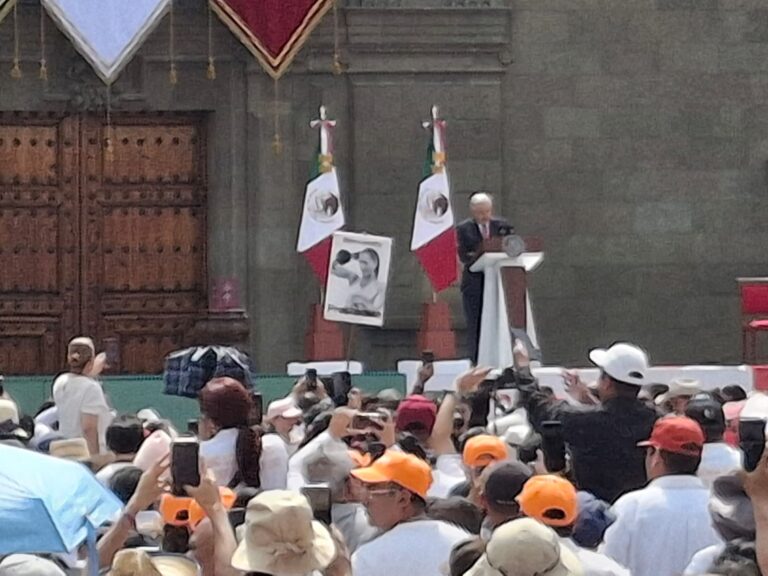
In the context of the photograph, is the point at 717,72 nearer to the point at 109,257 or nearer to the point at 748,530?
the point at 109,257

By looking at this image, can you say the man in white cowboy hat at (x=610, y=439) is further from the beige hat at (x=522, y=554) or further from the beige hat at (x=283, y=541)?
the beige hat at (x=522, y=554)

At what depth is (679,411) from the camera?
10.2 metres

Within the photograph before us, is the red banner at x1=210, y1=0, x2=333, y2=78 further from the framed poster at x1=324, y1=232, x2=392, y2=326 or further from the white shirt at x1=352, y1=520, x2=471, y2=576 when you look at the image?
the white shirt at x1=352, y1=520, x2=471, y2=576

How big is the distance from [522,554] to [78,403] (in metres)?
7.08

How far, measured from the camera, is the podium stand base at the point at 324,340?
750 inches

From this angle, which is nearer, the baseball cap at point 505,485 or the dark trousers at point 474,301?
the baseball cap at point 505,485

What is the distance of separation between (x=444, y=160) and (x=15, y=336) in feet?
14.9

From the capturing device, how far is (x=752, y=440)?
6004mm

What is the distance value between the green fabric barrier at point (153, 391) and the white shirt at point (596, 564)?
9.48 metres

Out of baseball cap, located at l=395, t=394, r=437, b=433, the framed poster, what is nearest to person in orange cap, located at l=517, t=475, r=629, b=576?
baseball cap, located at l=395, t=394, r=437, b=433

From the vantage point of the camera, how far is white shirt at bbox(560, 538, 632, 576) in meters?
6.70

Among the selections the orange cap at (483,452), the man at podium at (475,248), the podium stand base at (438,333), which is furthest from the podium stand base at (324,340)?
the orange cap at (483,452)

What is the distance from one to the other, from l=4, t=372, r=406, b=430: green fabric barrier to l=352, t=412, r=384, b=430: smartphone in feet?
22.4

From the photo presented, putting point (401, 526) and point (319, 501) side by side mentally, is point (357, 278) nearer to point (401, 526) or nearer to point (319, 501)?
point (401, 526)
